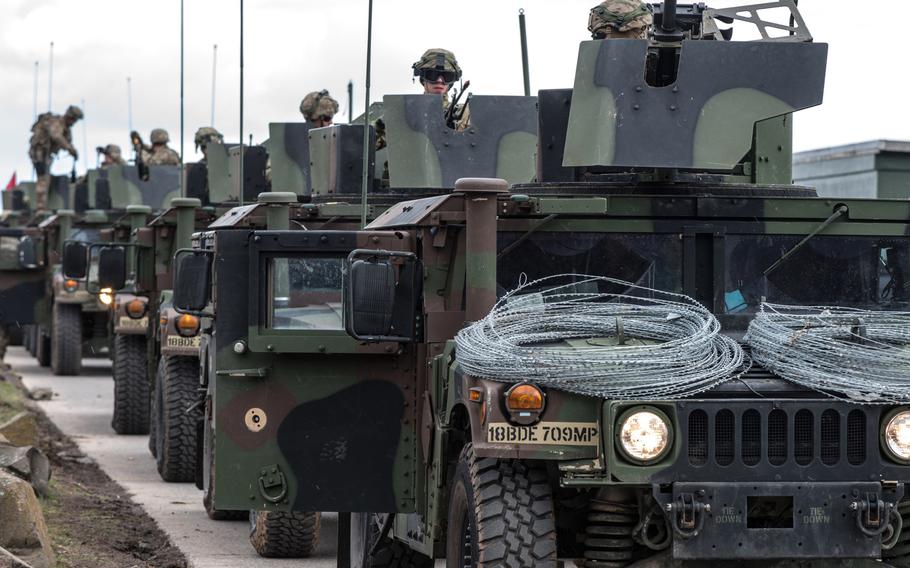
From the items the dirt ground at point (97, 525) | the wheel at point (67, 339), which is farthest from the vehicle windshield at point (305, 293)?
the wheel at point (67, 339)

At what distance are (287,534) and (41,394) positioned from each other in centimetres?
1057

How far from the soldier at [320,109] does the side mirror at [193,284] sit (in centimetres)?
596

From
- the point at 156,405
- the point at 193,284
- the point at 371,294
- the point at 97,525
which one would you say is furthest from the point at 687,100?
the point at 156,405

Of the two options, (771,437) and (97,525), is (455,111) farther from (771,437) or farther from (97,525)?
(771,437)

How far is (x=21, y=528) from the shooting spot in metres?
8.12

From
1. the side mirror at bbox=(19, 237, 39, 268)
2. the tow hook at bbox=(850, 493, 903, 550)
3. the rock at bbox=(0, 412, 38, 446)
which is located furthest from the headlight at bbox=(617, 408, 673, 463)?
the side mirror at bbox=(19, 237, 39, 268)

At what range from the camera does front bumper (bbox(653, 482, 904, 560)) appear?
568 cm

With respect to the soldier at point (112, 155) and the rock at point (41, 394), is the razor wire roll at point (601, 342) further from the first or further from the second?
the soldier at point (112, 155)

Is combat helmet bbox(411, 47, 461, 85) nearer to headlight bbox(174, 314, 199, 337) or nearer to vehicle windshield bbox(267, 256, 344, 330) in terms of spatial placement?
headlight bbox(174, 314, 199, 337)

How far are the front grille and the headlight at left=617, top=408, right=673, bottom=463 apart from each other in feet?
0.27

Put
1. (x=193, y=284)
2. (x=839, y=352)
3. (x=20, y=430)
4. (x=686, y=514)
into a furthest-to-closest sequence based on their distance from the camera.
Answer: (x=20, y=430), (x=193, y=284), (x=839, y=352), (x=686, y=514)

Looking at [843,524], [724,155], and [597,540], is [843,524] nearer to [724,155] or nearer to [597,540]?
[597,540]

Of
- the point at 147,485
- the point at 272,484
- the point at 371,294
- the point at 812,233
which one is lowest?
the point at 147,485

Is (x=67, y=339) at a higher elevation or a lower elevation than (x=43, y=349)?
higher
